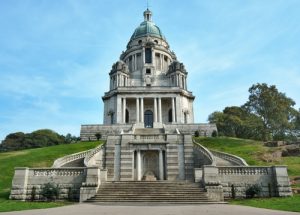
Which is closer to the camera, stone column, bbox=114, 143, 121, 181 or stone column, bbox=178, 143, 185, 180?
stone column, bbox=178, 143, 185, 180

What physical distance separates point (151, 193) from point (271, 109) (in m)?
43.5

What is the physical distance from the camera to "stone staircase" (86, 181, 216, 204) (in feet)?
61.1

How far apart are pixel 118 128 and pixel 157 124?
6.93 m

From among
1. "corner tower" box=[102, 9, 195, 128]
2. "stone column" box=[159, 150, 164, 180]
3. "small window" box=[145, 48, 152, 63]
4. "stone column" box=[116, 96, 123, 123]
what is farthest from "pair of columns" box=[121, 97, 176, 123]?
"stone column" box=[159, 150, 164, 180]

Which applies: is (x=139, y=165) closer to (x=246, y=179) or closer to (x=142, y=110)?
(x=246, y=179)

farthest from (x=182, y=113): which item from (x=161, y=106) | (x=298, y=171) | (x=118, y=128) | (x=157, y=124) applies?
(x=298, y=171)

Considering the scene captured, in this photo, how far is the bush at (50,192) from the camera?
19.8 meters

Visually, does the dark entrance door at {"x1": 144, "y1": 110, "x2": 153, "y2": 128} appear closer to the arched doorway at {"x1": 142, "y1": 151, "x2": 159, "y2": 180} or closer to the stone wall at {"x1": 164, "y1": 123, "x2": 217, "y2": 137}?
the stone wall at {"x1": 164, "y1": 123, "x2": 217, "y2": 137}

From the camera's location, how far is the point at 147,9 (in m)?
82.7

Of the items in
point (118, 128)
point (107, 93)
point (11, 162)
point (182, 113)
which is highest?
point (107, 93)

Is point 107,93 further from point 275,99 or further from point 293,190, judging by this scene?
point 293,190

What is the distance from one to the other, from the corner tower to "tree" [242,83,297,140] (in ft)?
41.1

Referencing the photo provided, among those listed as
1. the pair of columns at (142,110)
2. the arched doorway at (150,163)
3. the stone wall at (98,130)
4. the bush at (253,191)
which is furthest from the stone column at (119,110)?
the bush at (253,191)

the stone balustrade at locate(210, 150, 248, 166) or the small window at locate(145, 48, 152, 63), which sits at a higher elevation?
the small window at locate(145, 48, 152, 63)
